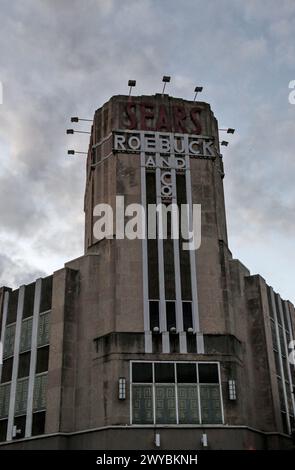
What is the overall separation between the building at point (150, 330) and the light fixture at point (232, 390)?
6 centimetres

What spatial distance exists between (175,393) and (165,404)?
3.11 ft

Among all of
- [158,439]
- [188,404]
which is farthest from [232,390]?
[158,439]

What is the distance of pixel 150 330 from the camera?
4197 cm

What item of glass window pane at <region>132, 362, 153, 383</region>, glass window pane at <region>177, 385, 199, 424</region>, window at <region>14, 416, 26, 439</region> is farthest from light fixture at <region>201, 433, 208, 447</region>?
window at <region>14, 416, 26, 439</region>

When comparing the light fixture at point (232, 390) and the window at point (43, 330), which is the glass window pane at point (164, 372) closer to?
the light fixture at point (232, 390)

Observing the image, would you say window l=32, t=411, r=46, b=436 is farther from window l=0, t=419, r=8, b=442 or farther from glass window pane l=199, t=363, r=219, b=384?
glass window pane l=199, t=363, r=219, b=384

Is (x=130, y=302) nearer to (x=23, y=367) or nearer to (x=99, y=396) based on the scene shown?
(x=99, y=396)

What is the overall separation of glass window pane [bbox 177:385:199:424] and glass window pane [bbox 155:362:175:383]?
85cm

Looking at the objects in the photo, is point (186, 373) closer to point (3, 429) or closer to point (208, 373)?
point (208, 373)

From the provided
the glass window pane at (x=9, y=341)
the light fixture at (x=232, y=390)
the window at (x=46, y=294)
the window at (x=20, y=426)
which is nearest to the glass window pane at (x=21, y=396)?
the window at (x=20, y=426)
